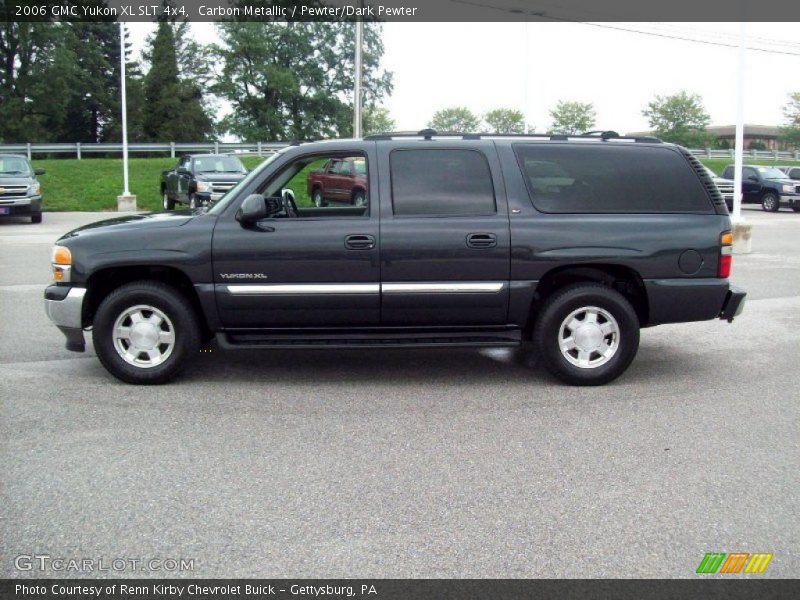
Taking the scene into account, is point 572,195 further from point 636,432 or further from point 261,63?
point 261,63

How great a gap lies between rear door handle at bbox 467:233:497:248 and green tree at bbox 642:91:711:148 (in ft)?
209

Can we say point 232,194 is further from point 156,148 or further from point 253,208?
point 156,148

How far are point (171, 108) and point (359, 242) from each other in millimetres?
65371

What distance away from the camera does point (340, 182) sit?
8.16 meters

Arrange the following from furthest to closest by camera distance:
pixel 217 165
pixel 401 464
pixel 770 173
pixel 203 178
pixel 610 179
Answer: pixel 770 173 < pixel 217 165 < pixel 203 178 < pixel 610 179 < pixel 401 464

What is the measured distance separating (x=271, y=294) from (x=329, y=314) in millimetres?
473

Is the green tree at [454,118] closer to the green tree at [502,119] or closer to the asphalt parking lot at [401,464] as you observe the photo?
the green tree at [502,119]

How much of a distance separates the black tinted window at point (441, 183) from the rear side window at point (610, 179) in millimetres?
374

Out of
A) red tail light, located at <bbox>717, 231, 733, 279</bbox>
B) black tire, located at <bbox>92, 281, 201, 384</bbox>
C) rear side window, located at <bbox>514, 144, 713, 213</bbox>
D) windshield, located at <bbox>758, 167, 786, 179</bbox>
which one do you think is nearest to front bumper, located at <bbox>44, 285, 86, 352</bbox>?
black tire, located at <bbox>92, 281, 201, 384</bbox>

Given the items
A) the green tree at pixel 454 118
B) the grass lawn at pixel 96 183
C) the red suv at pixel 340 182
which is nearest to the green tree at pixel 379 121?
the green tree at pixel 454 118

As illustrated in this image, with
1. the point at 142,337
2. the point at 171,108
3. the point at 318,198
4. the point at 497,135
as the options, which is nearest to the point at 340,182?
the point at 318,198
